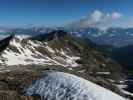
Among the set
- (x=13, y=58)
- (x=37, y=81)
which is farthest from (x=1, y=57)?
(x=37, y=81)

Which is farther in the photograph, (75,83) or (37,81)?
(37,81)

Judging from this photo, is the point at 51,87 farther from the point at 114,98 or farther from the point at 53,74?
the point at 114,98

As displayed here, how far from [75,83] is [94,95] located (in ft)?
12.2

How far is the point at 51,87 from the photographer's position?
31375 millimetres

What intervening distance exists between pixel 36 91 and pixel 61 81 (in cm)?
342

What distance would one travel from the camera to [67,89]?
3014 centimetres

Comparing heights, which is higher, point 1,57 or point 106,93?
point 106,93

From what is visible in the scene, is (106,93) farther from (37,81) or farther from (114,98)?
(37,81)

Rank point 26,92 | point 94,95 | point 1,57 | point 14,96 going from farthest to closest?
1. point 1,57
2. point 26,92
3. point 14,96
4. point 94,95

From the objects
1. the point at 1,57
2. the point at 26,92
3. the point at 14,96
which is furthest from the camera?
the point at 1,57

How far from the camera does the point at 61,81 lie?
1253 inches

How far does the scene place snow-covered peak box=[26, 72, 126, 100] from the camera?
92.8ft

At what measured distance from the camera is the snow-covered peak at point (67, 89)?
2830 cm

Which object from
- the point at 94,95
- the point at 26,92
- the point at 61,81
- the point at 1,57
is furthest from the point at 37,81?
the point at 1,57
